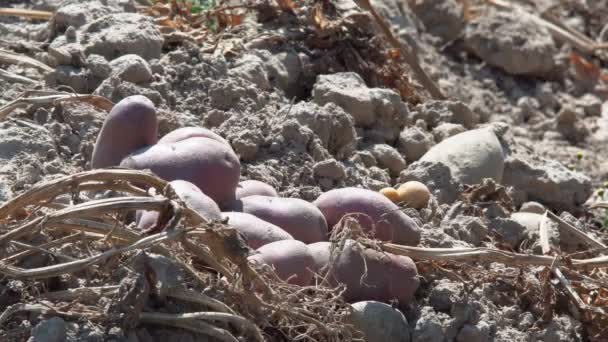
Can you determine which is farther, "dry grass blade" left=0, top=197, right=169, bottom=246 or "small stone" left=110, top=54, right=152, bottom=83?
"small stone" left=110, top=54, right=152, bottom=83

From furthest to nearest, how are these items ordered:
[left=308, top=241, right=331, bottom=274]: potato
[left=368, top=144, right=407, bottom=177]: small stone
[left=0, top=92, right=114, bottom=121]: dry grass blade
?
[left=368, top=144, right=407, bottom=177]: small stone < [left=0, top=92, right=114, bottom=121]: dry grass blade < [left=308, top=241, right=331, bottom=274]: potato

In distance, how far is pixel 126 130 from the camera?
2.92 metres

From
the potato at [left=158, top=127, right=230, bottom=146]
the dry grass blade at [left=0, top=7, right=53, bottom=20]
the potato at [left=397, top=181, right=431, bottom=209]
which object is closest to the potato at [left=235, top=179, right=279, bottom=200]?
the potato at [left=158, top=127, right=230, bottom=146]

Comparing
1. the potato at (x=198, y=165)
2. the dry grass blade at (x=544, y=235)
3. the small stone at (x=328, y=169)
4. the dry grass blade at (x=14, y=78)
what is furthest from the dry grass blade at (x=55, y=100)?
the dry grass blade at (x=544, y=235)

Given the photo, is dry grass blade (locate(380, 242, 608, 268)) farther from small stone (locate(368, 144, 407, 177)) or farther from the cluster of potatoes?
small stone (locate(368, 144, 407, 177))

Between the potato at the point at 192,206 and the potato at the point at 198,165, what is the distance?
0.14m

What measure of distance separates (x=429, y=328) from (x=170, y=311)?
0.70 meters

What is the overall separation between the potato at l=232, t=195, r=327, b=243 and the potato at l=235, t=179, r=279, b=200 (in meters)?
0.09

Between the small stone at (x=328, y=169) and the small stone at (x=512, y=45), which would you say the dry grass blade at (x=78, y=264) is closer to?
the small stone at (x=328, y=169)

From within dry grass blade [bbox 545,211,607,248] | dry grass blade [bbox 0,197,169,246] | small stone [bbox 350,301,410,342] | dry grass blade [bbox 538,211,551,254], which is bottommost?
dry grass blade [bbox 545,211,607,248]

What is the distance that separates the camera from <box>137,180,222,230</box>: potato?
261 cm

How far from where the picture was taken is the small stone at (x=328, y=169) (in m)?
3.37

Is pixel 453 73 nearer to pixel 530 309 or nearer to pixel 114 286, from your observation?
pixel 530 309

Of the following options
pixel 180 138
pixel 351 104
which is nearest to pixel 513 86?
pixel 351 104
